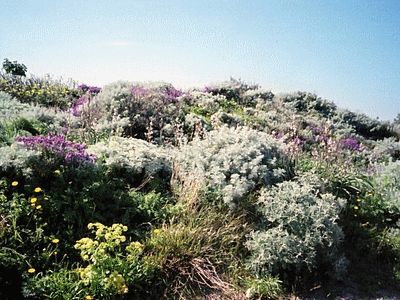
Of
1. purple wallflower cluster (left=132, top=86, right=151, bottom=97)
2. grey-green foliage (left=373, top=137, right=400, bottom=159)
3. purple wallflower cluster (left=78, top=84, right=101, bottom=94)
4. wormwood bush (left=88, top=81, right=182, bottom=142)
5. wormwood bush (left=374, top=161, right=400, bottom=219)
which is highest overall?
purple wallflower cluster (left=132, top=86, right=151, bottom=97)

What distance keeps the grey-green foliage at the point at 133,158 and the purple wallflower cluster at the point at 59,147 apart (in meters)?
0.33

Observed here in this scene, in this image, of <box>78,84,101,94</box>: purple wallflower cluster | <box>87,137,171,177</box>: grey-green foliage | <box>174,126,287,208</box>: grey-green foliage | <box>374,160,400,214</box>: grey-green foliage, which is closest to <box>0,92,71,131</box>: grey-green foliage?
<box>87,137,171,177</box>: grey-green foliage

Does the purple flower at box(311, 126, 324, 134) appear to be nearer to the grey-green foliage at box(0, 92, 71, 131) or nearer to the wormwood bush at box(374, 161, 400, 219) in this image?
the wormwood bush at box(374, 161, 400, 219)

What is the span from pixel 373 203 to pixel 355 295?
213 centimetres

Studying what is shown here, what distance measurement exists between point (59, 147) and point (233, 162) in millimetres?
2568

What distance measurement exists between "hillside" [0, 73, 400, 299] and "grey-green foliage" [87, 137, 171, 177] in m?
0.02

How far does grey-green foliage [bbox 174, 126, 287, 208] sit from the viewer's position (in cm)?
553

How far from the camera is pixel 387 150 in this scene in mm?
12703

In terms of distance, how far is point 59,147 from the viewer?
5188 millimetres

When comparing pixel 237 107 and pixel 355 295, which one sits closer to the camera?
pixel 355 295

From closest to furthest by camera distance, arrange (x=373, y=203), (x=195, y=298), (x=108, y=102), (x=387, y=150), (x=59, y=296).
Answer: (x=59, y=296) < (x=195, y=298) < (x=373, y=203) < (x=108, y=102) < (x=387, y=150)

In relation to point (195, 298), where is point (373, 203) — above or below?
above

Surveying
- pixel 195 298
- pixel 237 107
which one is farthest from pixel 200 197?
pixel 237 107

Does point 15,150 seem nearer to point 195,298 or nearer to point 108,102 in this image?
point 195,298
